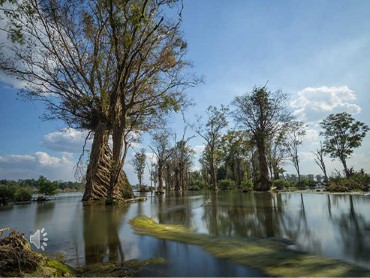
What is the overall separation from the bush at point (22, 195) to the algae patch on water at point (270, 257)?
19702 millimetres

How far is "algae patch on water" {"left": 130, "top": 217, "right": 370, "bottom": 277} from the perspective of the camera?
10.1 ft

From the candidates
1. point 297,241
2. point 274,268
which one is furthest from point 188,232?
point 274,268

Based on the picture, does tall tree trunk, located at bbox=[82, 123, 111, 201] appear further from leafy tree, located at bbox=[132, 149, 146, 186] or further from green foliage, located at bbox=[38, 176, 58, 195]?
leafy tree, located at bbox=[132, 149, 146, 186]

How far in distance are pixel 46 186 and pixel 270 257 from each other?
969 inches

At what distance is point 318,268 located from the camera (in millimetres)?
3189

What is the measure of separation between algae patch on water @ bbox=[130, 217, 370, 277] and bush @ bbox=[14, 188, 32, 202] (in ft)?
64.6

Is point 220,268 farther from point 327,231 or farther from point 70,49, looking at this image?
point 70,49

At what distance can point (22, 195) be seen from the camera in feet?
68.3

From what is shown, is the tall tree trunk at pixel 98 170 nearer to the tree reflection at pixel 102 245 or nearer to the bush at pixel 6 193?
the bush at pixel 6 193

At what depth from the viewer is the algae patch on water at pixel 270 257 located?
308cm

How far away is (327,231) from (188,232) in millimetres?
3074
